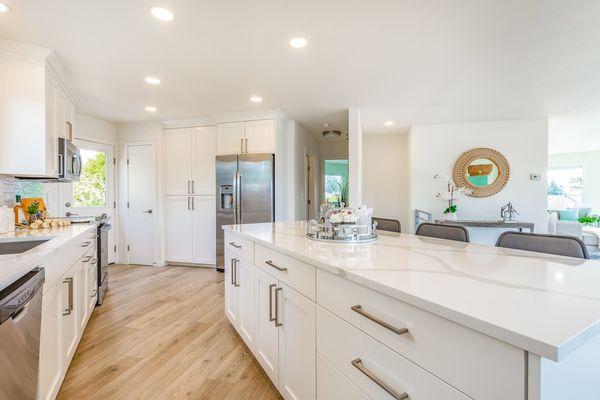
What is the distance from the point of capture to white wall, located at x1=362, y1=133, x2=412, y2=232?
6.04 meters

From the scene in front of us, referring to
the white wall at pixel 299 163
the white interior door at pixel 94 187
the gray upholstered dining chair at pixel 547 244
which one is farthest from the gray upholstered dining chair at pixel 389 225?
the white interior door at pixel 94 187

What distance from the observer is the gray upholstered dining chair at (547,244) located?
136 cm

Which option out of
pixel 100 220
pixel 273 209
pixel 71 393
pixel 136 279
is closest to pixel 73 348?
pixel 71 393

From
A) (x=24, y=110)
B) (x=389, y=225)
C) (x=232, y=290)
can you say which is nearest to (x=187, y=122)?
(x=24, y=110)

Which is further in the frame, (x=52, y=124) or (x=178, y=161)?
(x=178, y=161)

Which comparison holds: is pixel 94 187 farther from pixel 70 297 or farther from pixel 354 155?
pixel 354 155

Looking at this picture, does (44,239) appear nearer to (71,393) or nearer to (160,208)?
(71,393)

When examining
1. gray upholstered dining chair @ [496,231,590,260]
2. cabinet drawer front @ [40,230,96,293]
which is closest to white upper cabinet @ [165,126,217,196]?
cabinet drawer front @ [40,230,96,293]

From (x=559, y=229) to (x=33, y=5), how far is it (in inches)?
284

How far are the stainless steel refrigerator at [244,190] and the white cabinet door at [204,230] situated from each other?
28 cm

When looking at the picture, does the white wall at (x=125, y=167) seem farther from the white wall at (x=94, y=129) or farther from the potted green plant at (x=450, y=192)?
the potted green plant at (x=450, y=192)

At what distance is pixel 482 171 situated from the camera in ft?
16.3

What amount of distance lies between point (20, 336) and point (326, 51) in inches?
101

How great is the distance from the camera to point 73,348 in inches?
74.7
